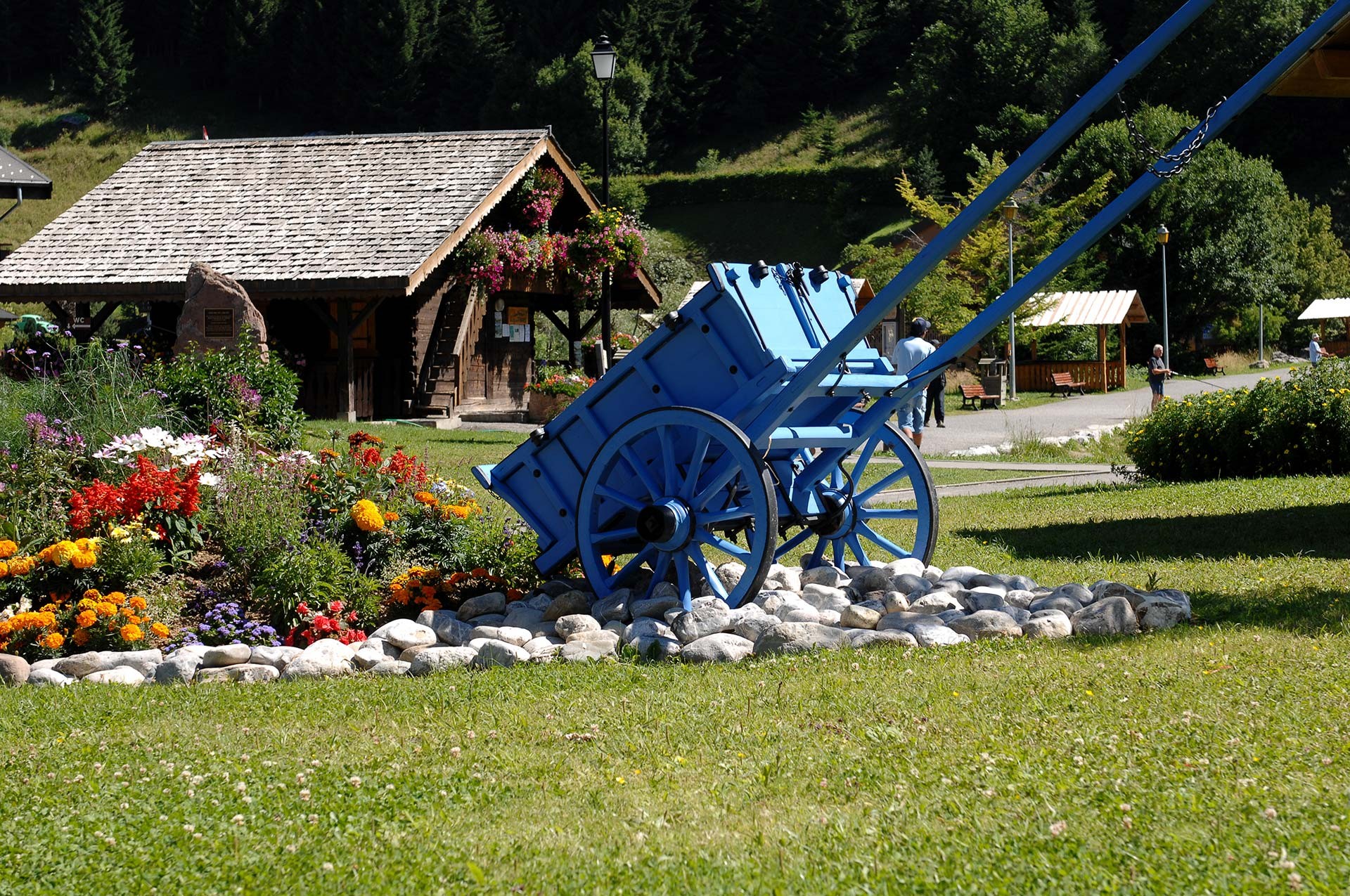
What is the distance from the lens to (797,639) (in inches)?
255

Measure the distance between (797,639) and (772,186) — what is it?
6893cm

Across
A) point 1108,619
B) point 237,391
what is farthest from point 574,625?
point 237,391

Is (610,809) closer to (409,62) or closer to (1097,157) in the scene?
(1097,157)

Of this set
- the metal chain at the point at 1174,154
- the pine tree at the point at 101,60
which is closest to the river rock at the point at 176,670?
the metal chain at the point at 1174,154

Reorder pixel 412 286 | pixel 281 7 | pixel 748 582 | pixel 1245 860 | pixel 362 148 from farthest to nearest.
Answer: pixel 281 7
pixel 362 148
pixel 412 286
pixel 748 582
pixel 1245 860

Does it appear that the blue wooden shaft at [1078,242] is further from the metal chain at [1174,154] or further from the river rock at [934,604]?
the river rock at [934,604]

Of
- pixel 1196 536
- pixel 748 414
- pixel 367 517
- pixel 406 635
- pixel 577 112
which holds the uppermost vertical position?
pixel 577 112

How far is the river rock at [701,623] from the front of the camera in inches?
263

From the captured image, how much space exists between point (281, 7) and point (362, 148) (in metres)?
74.5

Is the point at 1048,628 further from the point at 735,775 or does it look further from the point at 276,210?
the point at 276,210

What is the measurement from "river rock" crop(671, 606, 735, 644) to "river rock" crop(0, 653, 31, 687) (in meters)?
3.17

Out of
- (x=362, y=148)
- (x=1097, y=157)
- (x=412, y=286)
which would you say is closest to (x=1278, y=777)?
(x=412, y=286)

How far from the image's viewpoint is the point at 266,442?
1130 centimetres

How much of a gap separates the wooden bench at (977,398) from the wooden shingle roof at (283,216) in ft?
39.0
